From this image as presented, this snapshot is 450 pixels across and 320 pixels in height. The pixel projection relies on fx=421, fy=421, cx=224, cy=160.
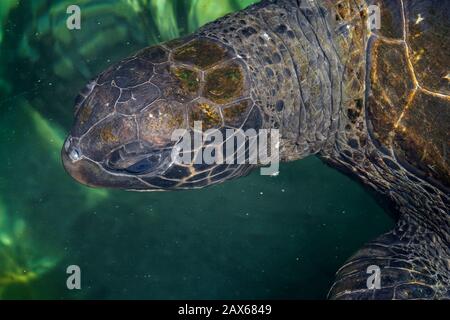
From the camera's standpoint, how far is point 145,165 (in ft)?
8.02

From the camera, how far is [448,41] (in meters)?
2.34

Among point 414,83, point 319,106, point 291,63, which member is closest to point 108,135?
point 291,63

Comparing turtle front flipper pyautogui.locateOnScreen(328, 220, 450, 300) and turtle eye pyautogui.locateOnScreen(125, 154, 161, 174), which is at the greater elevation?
turtle eye pyautogui.locateOnScreen(125, 154, 161, 174)

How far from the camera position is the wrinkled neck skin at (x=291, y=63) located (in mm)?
2602

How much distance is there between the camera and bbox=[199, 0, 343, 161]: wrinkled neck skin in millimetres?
2602

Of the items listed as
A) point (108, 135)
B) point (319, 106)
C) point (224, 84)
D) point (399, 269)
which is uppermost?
point (224, 84)

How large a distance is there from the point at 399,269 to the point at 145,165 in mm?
1687
